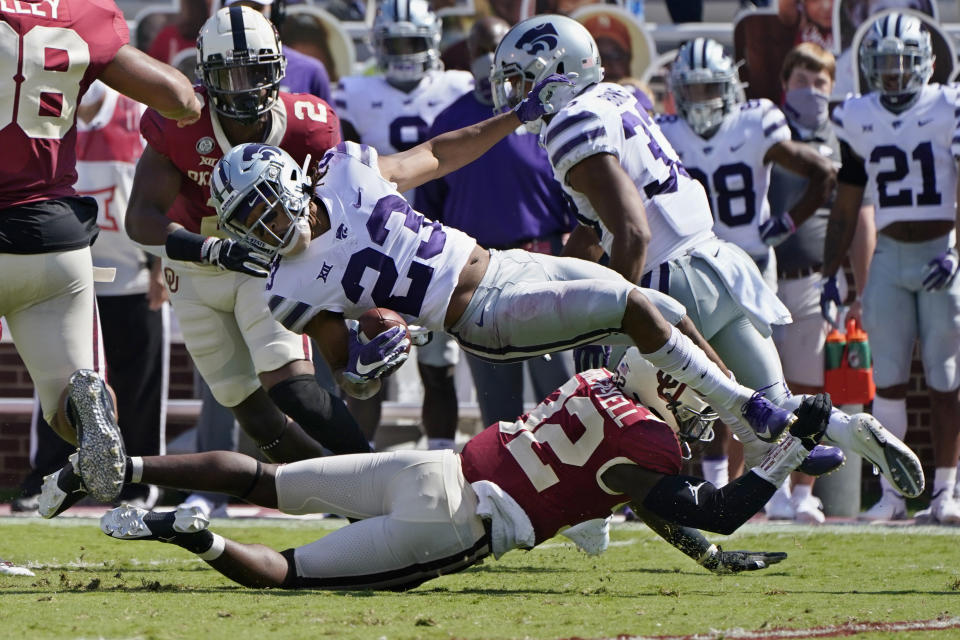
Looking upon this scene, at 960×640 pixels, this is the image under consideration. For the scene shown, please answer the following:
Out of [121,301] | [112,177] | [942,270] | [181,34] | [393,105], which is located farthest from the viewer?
[181,34]

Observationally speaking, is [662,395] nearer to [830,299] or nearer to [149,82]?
[149,82]

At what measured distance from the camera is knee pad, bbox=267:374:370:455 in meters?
5.27

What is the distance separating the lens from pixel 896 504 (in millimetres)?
6832

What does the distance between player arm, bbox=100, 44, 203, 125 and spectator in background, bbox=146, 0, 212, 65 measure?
3699 mm

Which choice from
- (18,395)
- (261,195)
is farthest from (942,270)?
(18,395)

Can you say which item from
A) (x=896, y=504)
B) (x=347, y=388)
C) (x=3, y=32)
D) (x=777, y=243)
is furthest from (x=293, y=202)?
(x=896, y=504)

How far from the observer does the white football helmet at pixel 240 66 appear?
5469 millimetres

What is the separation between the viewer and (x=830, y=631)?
12.5 ft

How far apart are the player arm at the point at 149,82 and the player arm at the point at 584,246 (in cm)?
141

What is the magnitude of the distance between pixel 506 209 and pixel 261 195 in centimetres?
265

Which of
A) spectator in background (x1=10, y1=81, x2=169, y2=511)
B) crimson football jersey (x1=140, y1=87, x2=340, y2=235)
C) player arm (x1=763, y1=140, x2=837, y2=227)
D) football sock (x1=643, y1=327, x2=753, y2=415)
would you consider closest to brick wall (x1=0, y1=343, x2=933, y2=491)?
spectator in background (x1=10, y1=81, x2=169, y2=511)

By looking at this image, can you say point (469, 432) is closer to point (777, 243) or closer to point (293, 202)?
point (777, 243)

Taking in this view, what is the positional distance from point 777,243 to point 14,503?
11.7ft

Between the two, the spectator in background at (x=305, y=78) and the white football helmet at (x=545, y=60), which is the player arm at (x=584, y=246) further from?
the spectator in background at (x=305, y=78)
